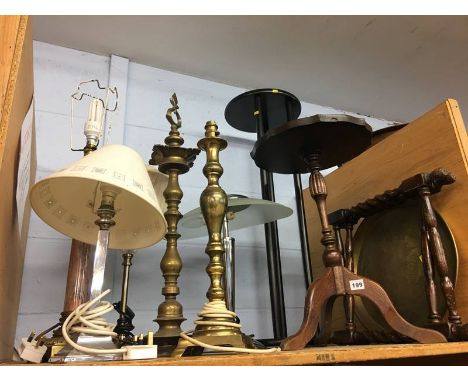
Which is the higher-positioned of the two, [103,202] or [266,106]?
[266,106]

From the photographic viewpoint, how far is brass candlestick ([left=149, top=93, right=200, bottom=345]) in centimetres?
78

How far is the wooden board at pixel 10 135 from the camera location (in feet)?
1.92

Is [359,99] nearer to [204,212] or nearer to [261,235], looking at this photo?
[261,235]

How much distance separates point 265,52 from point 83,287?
1.13 m

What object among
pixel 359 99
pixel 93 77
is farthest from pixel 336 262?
pixel 359 99

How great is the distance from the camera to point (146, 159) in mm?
1430

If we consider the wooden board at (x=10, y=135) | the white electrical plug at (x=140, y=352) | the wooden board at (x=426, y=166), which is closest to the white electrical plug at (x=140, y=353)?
the white electrical plug at (x=140, y=352)

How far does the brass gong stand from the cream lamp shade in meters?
0.54

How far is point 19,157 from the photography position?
0.78 m

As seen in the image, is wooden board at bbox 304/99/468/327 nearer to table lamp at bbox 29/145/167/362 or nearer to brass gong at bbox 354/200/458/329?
brass gong at bbox 354/200/458/329

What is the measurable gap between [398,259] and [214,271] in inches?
17.9

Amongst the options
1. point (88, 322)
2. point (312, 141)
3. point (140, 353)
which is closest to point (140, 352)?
point (140, 353)

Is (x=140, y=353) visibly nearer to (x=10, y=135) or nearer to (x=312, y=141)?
(x=10, y=135)

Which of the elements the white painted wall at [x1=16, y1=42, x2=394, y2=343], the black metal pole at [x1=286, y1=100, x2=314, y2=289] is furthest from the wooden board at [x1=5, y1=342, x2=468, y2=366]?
the white painted wall at [x1=16, y1=42, x2=394, y2=343]
